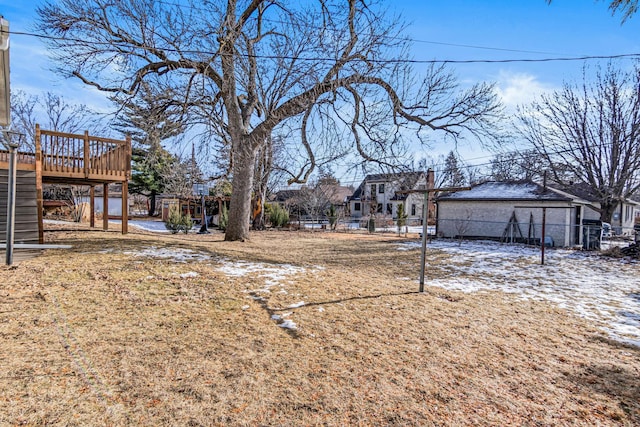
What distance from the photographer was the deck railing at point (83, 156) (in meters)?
8.41

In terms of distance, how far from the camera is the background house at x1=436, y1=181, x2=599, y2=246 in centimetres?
1481

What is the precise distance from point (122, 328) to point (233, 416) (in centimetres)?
182

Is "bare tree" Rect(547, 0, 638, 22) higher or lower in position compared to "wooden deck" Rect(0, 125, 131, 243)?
higher

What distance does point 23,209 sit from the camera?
714cm

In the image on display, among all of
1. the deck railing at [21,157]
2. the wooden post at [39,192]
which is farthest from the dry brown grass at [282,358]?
the deck railing at [21,157]

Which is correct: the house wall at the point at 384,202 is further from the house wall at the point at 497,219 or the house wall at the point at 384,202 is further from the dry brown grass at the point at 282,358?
the dry brown grass at the point at 282,358

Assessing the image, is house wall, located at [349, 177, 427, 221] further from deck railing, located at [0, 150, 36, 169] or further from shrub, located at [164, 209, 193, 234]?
deck railing, located at [0, 150, 36, 169]

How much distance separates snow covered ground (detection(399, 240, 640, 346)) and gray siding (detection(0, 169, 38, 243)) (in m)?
8.16

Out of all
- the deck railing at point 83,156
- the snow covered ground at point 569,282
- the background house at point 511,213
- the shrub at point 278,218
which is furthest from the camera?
the shrub at point 278,218

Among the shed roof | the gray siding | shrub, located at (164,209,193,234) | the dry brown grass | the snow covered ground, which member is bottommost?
the snow covered ground

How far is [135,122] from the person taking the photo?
8.43 metres

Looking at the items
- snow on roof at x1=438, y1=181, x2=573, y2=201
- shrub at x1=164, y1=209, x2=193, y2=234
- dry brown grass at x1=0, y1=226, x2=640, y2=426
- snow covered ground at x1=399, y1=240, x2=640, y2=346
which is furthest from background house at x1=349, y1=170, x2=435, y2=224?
dry brown grass at x1=0, y1=226, x2=640, y2=426

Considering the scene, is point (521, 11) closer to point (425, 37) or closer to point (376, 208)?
point (425, 37)

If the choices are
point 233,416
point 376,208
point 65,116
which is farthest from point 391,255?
point 376,208
